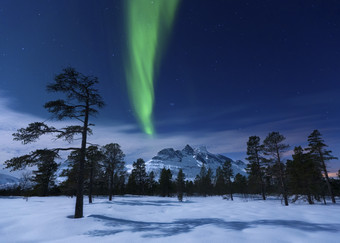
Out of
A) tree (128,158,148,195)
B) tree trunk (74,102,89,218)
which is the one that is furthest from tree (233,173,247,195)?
tree trunk (74,102,89,218)

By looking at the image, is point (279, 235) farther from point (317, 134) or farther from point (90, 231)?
point (317, 134)

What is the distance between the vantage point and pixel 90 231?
23.4 feet

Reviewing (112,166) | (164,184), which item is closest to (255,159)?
(112,166)

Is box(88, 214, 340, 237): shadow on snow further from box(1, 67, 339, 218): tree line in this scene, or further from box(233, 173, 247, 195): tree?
box(233, 173, 247, 195): tree

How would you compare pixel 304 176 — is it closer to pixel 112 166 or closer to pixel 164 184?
pixel 112 166

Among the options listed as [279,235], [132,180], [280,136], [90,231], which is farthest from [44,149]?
[132,180]

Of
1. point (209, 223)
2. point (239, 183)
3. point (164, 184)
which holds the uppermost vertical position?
point (209, 223)

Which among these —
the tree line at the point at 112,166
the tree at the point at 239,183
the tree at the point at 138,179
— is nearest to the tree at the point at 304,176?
the tree line at the point at 112,166

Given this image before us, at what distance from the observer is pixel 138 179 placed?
196 ft

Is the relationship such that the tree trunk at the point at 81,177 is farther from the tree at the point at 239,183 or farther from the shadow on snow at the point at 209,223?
the tree at the point at 239,183

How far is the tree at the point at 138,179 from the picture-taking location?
191 feet

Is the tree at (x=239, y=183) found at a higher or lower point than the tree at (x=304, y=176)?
lower

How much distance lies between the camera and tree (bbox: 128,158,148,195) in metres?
58.2

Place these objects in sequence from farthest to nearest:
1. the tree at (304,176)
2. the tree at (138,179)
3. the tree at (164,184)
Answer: the tree at (164,184) < the tree at (138,179) < the tree at (304,176)
